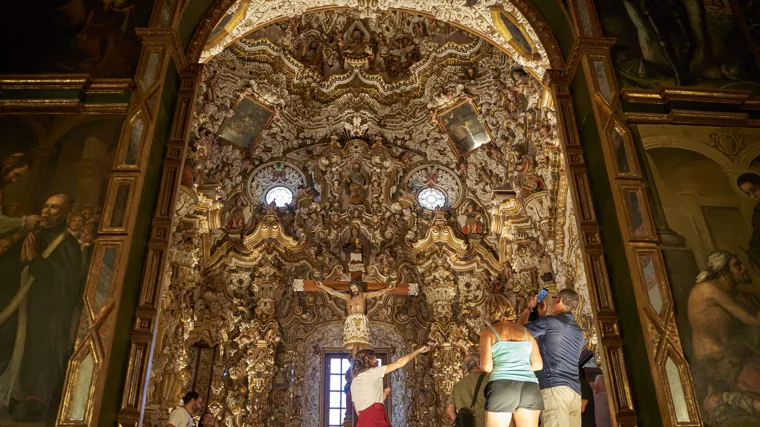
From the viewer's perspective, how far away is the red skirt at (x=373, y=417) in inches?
264

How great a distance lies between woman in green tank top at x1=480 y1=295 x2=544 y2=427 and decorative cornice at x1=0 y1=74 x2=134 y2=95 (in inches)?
182

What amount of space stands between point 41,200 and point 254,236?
8.60 m

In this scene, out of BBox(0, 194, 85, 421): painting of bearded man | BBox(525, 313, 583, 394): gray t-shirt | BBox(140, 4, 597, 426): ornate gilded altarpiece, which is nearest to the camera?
BBox(0, 194, 85, 421): painting of bearded man

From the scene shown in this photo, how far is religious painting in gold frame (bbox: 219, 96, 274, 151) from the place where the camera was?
48.5ft

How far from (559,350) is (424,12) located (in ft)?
19.4

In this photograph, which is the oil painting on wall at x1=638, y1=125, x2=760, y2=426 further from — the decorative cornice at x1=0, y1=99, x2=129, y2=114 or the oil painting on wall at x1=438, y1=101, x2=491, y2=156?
the oil painting on wall at x1=438, y1=101, x2=491, y2=156

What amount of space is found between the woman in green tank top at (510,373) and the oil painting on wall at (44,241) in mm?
3653

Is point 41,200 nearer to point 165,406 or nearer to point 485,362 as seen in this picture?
point 485,362

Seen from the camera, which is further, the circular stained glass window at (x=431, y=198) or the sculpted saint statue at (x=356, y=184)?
the circular stained glass window at (x=431, y=198)

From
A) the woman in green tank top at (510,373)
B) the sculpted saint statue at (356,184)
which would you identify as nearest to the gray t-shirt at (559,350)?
the woman in green tank top at (510,373)

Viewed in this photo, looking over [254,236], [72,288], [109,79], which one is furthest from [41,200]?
[254,236]

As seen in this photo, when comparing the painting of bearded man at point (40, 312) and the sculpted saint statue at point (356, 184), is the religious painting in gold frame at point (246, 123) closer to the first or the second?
the sculpted saint statue at point (356, 184)

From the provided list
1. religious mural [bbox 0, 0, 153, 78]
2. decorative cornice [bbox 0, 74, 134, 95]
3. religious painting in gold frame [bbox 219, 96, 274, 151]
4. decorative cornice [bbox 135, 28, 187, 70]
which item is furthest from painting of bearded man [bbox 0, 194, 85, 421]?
religious painting in gold frame [bbox 219, 96, 274, 151]

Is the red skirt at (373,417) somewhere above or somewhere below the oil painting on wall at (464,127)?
below
